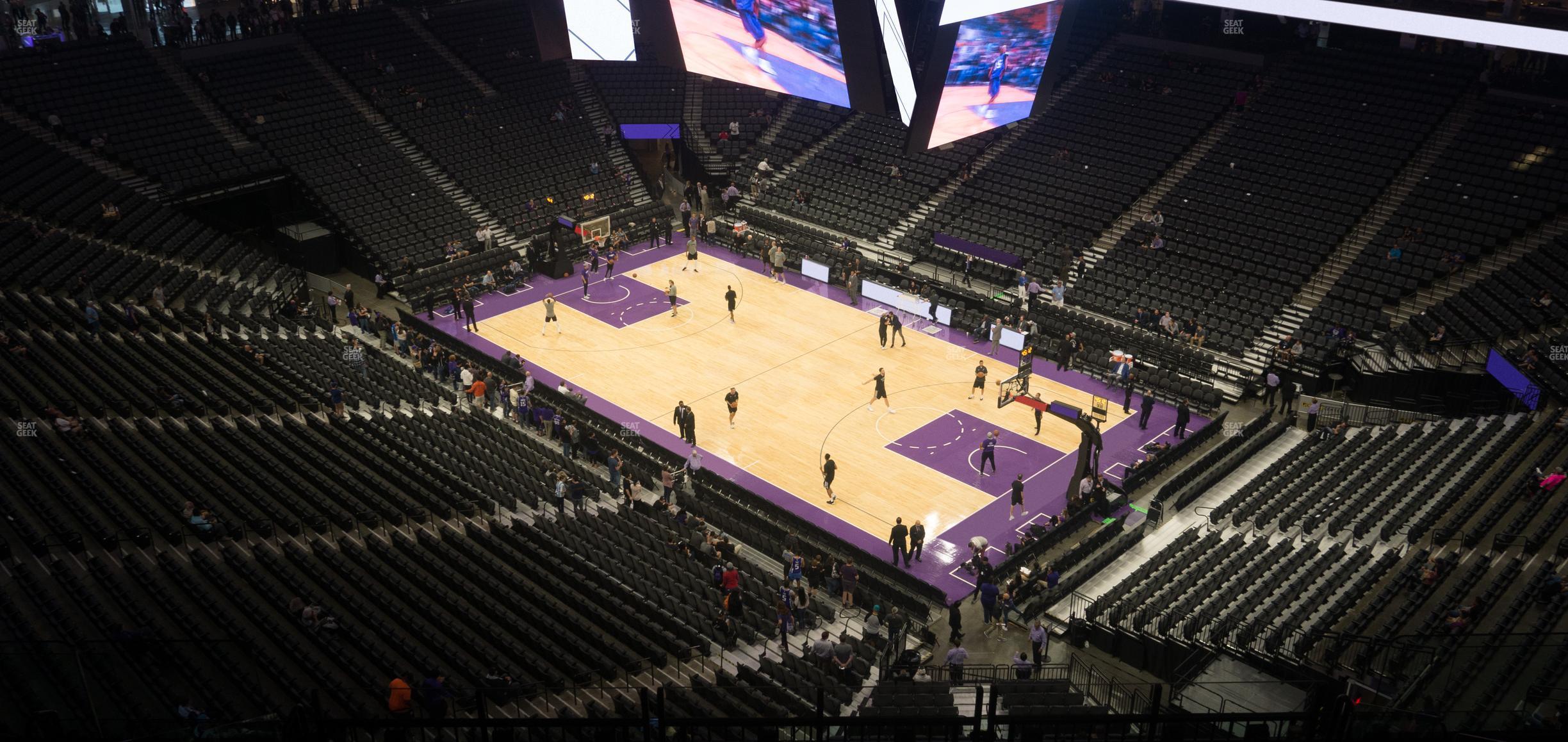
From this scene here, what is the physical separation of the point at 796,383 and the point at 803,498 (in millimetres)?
6467

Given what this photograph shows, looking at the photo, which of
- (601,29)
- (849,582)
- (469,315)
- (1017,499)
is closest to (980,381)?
(1017,499)

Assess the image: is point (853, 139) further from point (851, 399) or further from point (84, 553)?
point (84, 553)

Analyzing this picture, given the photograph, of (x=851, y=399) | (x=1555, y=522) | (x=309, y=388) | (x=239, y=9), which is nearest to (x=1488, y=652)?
(x=1555, y=522)

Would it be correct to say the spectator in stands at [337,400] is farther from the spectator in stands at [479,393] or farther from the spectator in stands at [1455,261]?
the spectator in stands at [1455,261]

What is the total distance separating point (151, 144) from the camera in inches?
1661

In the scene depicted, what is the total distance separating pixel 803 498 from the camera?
30703 mm

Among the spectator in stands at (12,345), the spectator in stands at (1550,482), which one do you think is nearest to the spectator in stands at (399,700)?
the spectator in stands at (12,345)

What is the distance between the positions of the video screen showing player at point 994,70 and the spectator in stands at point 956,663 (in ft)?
45.3

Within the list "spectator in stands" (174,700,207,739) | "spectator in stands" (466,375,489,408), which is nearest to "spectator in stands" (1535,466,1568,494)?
"spectator in stands" (174,700,207,739)

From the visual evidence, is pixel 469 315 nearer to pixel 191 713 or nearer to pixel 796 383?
pixel 796 383

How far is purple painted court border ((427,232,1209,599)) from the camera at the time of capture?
1124 inches

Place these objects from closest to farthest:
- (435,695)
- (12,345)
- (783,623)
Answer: (435,695) → (783,623) → (12,345)

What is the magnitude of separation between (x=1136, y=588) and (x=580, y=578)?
11.2 m

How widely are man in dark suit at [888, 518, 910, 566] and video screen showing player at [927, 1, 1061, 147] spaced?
10.3 m
